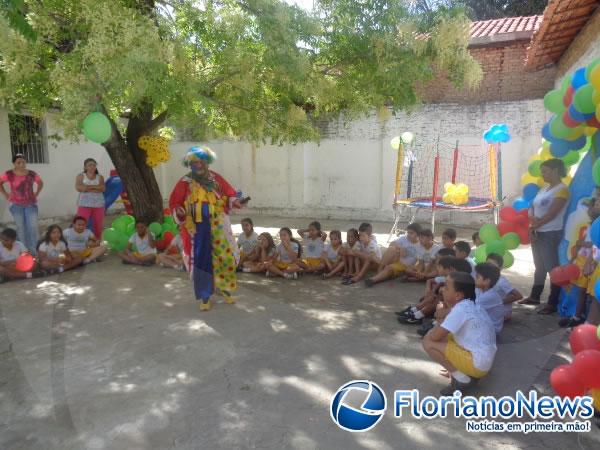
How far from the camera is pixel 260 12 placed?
530 centimetres

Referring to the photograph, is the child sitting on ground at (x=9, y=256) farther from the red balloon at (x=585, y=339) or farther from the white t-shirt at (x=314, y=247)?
the red balloon at (x=585, y=339)

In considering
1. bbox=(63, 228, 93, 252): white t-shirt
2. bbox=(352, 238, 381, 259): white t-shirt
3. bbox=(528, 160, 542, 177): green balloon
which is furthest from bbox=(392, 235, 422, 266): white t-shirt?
bbox=(63, 228, 93, 252): white t-shirt

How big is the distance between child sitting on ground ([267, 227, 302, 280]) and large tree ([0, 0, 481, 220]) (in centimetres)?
190

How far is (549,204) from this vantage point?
15.2 feet

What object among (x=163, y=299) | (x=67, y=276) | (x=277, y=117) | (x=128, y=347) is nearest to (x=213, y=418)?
(x=128, y=347)

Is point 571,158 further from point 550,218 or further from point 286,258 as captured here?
point 286,258

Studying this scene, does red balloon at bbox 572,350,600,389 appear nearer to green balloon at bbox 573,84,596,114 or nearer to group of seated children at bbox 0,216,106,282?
green balloon at bbox 573,84,596,114

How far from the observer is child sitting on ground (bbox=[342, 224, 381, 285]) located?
615 centimetres

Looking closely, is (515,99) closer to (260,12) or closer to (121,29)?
(260,12)

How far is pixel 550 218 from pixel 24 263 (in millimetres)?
6080

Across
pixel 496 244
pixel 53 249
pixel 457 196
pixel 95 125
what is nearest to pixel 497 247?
pixel 496 244

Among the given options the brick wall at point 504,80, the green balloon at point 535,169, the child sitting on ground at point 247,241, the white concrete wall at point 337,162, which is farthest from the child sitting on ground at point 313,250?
the brick wall at point 504,80

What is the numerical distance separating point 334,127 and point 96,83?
8.08 m

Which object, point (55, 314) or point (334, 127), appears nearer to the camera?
point (55, 314)
